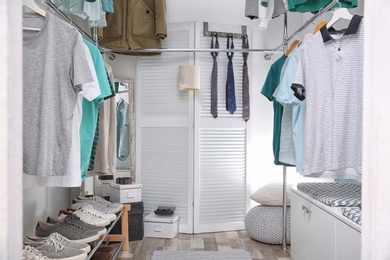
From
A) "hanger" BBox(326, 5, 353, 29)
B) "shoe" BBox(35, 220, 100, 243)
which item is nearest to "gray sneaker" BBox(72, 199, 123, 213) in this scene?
"shoe" BBox(35, 220, 100, 243)

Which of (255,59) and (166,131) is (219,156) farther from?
(255,59)

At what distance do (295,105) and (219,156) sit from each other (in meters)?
1.77

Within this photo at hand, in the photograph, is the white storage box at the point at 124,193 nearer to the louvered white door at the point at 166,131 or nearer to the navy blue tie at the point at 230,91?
the louvered white door at the point at 166,131

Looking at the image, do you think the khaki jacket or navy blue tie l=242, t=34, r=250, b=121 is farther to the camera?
navy blue tie l=242, t=34, r=250, b=121

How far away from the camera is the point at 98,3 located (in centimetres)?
245

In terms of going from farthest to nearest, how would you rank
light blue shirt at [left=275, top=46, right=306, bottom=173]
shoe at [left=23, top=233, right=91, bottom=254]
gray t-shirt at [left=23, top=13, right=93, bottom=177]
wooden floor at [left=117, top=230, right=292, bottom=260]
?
wooden floor at [left=117, top=230, right=292, bottom=260] → light blue shirt at [left=275, top=46, right=306, bottom=173] → shoe at [left=23, top=233, right=91, bottom=254] → gray t-shirt at [left=23, top=13, right=93, bottom=177]

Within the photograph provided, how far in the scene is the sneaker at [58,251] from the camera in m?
1.65

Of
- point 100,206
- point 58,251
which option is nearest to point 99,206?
point 100,206

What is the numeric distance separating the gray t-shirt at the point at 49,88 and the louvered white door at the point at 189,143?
83.9 inches

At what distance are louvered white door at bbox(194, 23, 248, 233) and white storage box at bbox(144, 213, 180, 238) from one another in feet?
1.04

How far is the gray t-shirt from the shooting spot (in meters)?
1.45

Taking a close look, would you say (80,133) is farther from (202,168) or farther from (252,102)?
(252,102)

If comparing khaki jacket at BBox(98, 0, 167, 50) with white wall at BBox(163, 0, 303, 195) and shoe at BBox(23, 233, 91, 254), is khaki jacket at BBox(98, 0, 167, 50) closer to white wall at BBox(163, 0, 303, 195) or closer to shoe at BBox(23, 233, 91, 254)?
white wall at BBox(163, 0, 303, 195)

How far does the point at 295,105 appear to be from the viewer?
199 centimetres
